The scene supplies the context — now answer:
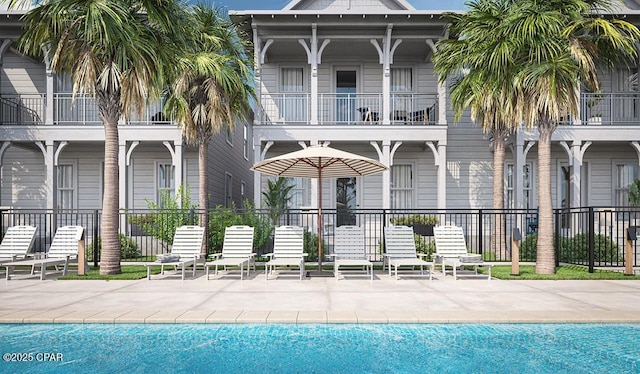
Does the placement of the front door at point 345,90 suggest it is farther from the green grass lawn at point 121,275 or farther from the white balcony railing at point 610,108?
the green grass lawn at point 121,275

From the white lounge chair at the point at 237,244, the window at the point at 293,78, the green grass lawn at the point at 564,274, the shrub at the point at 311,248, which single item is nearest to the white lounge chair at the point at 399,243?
the green grass lawn at the point at 564,274

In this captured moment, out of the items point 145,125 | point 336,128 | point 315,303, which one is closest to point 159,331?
point 315,303

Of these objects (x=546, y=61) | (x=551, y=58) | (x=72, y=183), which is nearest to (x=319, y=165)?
(x=546, y=61)

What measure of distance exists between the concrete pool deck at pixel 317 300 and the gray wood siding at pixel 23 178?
910cm

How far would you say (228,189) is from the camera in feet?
65.4

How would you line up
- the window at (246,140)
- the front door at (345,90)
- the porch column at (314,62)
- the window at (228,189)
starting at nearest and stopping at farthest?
the porch column at (314,62) < the front door at (345,90) < the window at (228,189) < the window at (246,140)

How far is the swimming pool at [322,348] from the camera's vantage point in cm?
401

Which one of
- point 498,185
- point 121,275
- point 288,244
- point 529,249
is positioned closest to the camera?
point 121,275

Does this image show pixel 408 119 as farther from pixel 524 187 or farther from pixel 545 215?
pixel 545 215

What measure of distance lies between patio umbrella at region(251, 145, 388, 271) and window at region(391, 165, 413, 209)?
653 cm

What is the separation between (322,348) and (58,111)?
50.4 ft

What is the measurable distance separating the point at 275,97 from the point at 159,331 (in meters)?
12.1

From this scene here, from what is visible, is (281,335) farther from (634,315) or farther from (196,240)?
(196,240)

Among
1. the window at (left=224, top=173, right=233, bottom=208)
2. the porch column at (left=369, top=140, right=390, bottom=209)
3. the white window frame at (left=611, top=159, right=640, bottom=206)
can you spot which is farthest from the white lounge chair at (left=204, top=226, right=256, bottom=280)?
the white window frame at (left=611, top=159, right=640, bottom=206)
